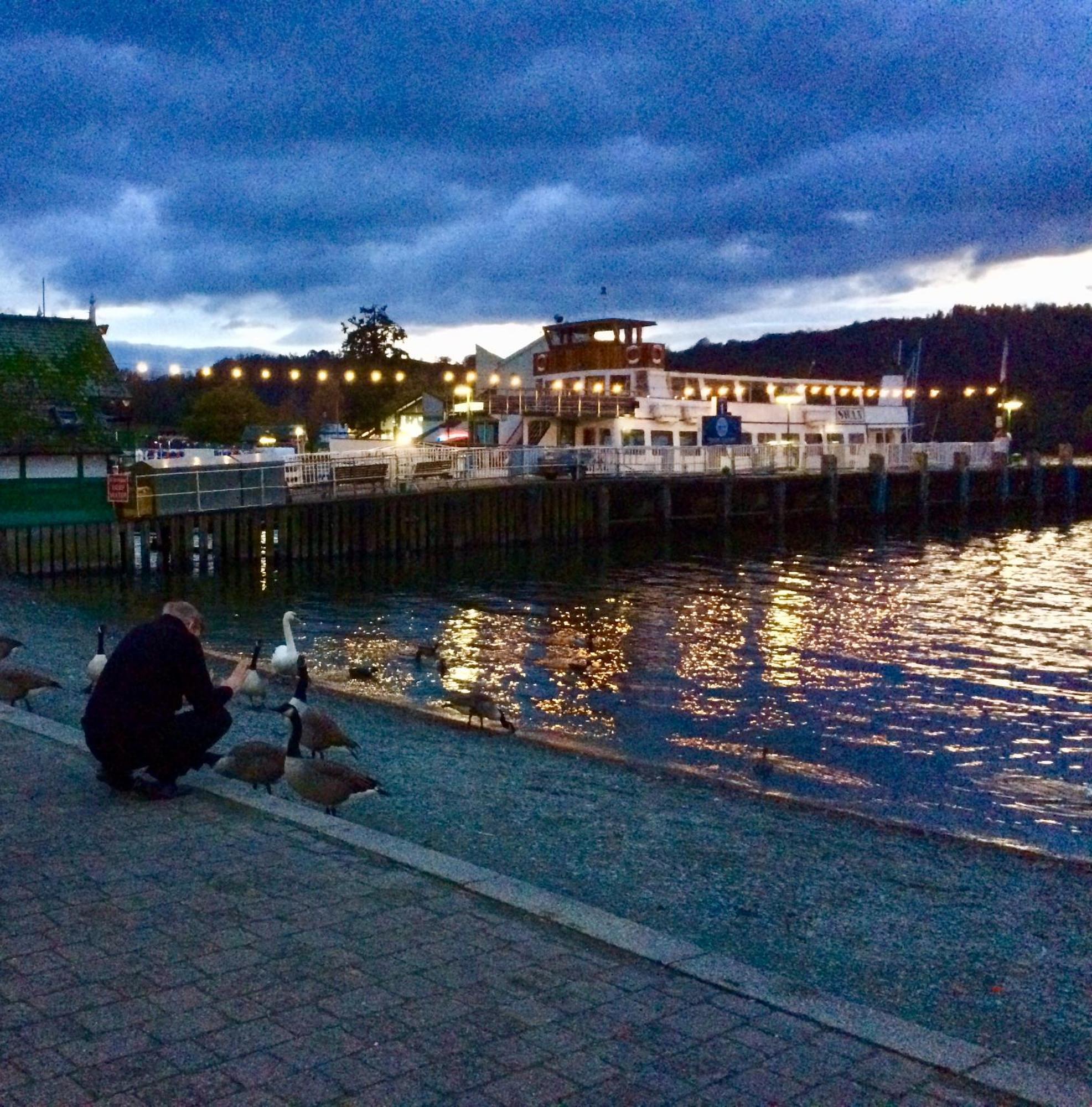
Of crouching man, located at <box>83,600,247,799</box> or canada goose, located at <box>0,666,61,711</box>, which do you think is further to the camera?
canada goose, located at <box>0,666,61,711</box>

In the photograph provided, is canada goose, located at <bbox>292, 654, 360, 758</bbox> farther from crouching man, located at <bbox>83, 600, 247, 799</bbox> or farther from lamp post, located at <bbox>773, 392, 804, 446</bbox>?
lamp post, located at <bbox>773, 392, 804, 446</bbox>

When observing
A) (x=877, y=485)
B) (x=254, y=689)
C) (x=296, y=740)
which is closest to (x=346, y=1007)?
(x=296, y=740)

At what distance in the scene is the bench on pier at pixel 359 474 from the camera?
136 ft

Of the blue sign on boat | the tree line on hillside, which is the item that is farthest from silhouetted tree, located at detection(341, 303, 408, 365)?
the blue sign on boat

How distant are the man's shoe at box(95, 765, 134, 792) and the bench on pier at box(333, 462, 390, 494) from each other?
1300 inches

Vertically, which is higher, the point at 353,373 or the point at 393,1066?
the point at 353,373

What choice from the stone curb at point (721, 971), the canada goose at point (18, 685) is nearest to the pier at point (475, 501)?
the canada goose at point (18, 685)

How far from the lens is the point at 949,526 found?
192 feet

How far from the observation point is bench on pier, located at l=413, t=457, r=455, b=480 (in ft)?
145

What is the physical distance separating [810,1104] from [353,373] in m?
75.3

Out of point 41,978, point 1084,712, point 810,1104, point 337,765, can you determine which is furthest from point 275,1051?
point 1084,712

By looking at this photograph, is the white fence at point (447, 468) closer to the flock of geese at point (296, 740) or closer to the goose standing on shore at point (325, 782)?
the flock of geese at point (296, 740)

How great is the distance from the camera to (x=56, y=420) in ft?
117

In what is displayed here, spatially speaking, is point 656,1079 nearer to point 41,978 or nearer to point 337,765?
point 41,978
